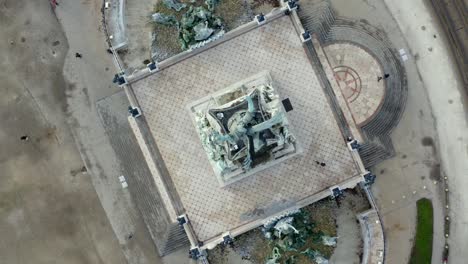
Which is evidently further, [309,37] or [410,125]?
[410,125]

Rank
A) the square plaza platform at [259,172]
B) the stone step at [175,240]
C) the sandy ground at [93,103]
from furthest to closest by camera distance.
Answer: the sandy ground at [93,103], the stone step at [175,240], the square plaza platform at [259,172]

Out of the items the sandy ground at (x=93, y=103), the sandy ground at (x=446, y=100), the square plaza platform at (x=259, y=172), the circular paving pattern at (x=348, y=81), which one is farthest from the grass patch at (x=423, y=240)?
the sandy ground at (x=93, y=103)

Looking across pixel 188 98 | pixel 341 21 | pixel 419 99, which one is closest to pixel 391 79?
pixel 419 99

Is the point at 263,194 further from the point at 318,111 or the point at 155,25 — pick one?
the point at 155,25

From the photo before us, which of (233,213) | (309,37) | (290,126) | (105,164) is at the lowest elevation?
(233,213)

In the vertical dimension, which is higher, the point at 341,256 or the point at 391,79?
the point at 391,79

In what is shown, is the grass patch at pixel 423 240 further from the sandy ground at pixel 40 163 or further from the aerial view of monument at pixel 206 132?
the sandy ground at pixel 40 163

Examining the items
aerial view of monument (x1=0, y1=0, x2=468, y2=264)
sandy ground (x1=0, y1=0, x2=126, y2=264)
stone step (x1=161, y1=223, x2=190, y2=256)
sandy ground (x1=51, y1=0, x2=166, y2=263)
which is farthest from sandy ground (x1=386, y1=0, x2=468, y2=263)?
sandy ground (x1=0, y1=0, x2=126, y2=264)
